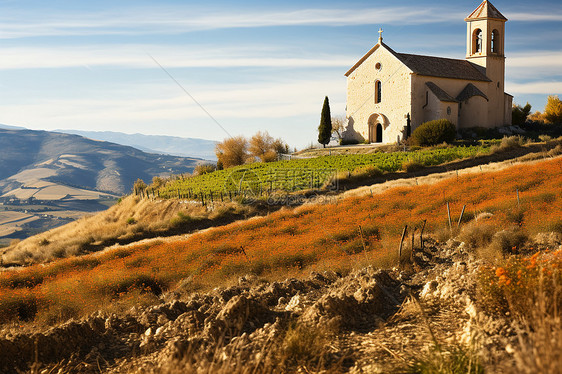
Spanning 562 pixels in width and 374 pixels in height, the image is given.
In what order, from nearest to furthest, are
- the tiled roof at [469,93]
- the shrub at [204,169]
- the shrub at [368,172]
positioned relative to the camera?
the shrub at [368,172] < the tiled roof at [469,93] < the shrub at [204,169]

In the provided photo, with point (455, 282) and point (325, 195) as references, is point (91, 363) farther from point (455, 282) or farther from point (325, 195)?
point (325, 195)

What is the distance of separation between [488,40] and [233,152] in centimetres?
3400

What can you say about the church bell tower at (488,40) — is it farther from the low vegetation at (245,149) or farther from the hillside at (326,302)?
the hillside at (326,302)

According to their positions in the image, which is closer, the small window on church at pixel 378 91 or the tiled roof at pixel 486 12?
the tiled roof at pixel 486 12

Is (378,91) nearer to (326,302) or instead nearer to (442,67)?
(442,67)

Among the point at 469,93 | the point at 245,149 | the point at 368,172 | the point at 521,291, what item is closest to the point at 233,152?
the point at 245,149

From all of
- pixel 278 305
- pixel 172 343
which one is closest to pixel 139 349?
pixel 172 343

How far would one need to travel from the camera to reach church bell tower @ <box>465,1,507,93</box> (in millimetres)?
53594

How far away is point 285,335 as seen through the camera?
19.6 ft

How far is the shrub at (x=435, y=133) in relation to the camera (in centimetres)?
4541

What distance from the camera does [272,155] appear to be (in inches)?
2229

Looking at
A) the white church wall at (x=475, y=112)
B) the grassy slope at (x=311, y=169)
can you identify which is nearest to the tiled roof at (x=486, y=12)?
the white church wall at (x=475, y=112)

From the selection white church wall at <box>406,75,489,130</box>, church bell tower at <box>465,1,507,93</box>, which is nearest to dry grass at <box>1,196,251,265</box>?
white church wall at <box>406,75,489,130</box>

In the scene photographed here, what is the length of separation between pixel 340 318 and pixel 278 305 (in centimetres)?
190
